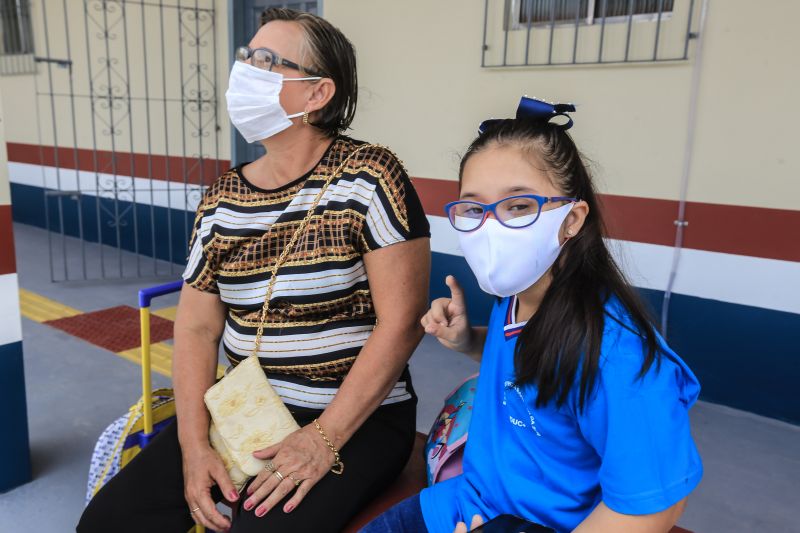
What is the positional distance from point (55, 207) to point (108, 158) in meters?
1.29

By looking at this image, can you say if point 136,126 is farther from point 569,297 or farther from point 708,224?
point 569,297

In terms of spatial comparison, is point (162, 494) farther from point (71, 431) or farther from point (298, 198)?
point (71, 431)

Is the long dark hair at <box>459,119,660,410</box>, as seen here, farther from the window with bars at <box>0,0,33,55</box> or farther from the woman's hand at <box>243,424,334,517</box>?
the window with bars at <box>0,0,33,55</box>

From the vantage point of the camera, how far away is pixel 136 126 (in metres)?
5.36

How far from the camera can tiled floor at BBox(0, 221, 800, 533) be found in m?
2.02

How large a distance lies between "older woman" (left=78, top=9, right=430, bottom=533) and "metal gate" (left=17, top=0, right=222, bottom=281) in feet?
11.3

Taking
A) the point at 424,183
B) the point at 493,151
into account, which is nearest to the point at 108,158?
the point at 424,183

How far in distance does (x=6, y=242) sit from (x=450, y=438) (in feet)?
4.96

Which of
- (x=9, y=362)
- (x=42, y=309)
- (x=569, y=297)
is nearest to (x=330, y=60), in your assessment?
(x=569, y=297)

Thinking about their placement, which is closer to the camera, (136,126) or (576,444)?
(576,444)

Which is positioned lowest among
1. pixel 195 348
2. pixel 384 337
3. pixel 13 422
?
pixel 13 422

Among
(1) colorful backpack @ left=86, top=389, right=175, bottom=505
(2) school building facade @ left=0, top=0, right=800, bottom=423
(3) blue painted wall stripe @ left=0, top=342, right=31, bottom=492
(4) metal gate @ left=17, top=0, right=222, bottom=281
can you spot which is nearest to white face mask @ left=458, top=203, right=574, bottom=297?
(2) school building facade @ left=0, top=0, right=800, bottom=423

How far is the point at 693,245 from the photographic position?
2.70 metres

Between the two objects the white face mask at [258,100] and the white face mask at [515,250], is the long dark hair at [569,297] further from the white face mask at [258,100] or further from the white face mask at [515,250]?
the white face mask at [258,100]
